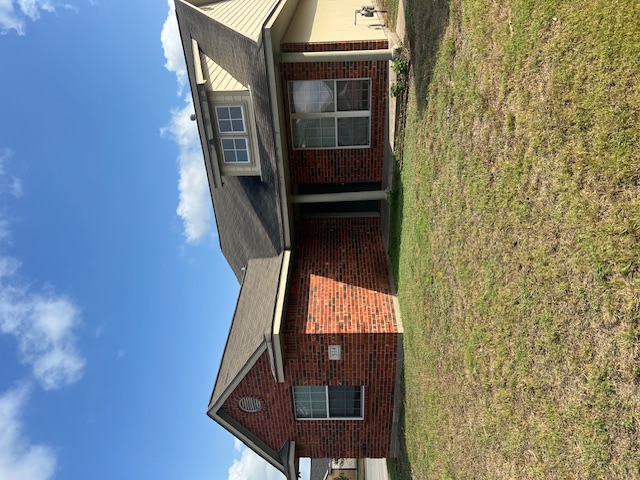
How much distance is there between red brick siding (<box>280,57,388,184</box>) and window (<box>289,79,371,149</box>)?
148mm

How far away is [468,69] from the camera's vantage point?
5699 mm

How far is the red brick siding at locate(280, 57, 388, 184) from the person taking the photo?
34.4ft

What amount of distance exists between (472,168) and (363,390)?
7270mm

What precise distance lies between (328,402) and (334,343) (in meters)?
2.22

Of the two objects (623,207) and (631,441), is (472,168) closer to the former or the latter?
(623,207)

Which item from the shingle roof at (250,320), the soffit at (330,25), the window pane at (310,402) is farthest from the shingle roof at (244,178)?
the window pane at (310,402)

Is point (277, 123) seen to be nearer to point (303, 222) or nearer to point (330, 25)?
point (303, 222)

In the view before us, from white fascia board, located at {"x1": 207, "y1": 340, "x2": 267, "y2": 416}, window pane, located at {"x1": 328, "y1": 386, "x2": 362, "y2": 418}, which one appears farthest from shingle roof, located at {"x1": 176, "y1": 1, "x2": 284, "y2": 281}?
window pane, located at {"x1": 328, "y1": 386, "x2": 362, "y2": 418}

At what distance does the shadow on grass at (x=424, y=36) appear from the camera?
694cm

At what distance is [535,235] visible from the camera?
421 centimetres

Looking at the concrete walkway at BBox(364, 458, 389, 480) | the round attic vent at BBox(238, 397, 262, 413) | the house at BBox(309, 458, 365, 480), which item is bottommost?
the house at BBox(309, 458, 365, 480)

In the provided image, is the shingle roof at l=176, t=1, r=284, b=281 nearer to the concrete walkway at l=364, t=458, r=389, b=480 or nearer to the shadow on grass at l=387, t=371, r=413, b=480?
the shadow on grass at l=387, t=371, r=413, b=480

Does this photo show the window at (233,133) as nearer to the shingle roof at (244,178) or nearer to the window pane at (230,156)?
the window pane at (230,156)

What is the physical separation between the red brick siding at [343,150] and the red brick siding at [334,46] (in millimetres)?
311
